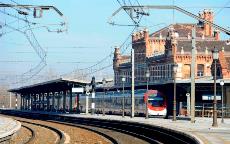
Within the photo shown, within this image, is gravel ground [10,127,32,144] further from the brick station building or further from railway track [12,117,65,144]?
the brick station building

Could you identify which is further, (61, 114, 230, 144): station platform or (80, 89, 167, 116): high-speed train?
(80, 89, 167, 116): high-speed train

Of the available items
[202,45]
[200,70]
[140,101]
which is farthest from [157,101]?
[202,45]

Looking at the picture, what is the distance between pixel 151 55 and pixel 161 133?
285ft

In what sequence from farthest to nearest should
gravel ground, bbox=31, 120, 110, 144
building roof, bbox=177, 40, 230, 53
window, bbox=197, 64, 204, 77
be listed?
building roof, bbox=177, 40, 230, 53, window, bbox=197, 64, 204, 77, gravel ground, bbox=31, 120, 110, 144

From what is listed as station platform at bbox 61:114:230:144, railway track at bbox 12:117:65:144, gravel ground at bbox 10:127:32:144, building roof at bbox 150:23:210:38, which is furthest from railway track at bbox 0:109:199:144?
building roof at bbox 150:23:210:38

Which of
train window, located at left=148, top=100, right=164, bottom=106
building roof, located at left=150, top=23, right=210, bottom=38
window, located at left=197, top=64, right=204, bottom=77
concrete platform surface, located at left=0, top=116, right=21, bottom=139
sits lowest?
train window, located at left=148, top=100, right=164, bottom=106

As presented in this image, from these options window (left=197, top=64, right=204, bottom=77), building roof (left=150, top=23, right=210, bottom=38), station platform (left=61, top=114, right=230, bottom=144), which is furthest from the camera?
building roof (left=150, top=23, right=210, bottom=38)

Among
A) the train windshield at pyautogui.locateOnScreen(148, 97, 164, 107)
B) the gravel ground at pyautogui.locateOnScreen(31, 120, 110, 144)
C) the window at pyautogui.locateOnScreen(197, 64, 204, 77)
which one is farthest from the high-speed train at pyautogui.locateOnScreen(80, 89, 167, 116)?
the window at pyautogui.locateOnScreen(197, 64, 204, 77)

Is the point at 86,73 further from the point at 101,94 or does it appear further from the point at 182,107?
the point at 182,107

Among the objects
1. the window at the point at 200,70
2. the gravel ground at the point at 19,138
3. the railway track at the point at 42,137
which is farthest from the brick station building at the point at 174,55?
the gravel ground at the point at 19,138

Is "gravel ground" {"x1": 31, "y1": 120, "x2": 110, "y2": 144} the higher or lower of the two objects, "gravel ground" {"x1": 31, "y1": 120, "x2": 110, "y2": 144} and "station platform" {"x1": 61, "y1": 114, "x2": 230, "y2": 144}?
the lower

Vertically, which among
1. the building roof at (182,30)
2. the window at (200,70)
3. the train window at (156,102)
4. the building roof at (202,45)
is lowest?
the train window at (156,102)

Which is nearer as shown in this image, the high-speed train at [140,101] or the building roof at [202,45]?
A: the high-speed train at [140,101]

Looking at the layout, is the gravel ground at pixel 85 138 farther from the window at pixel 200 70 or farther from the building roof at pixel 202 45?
the building roof at pixel 202 45
